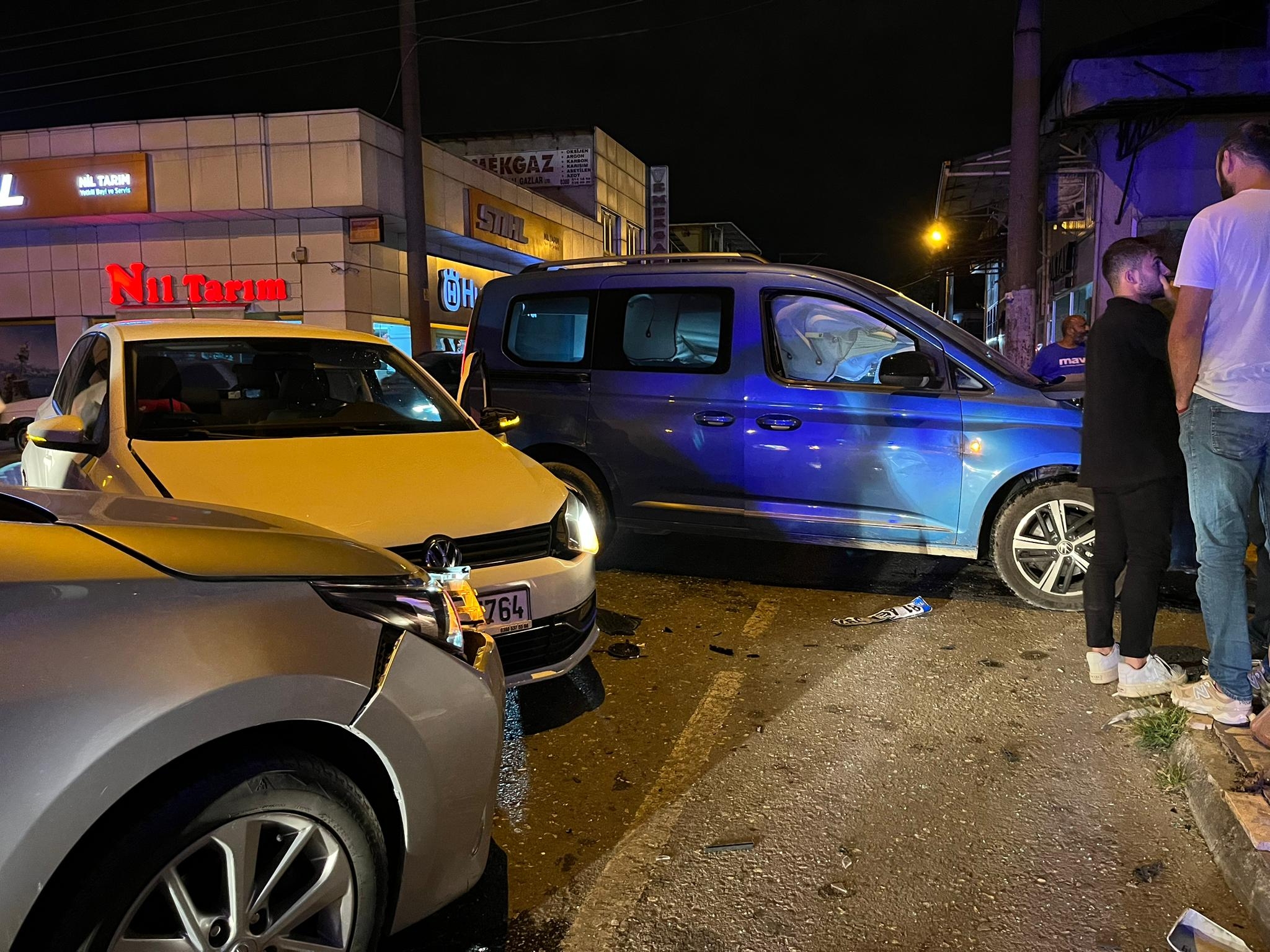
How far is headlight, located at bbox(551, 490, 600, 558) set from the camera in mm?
3771

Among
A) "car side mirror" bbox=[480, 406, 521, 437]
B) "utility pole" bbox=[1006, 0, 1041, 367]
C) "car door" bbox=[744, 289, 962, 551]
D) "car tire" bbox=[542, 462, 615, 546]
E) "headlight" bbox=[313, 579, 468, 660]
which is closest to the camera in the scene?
"headlight" bbox=[313, 579, 468, 660]

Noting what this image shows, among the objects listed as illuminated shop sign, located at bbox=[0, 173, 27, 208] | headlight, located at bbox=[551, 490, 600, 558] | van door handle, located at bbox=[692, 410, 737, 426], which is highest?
illuminated shop sign, located at bbox=[0, 173, 27, 208]

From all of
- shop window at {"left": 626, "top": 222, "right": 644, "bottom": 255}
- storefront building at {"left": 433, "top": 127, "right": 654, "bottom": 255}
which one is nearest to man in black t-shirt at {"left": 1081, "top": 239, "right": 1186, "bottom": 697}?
storefront building at {"left": 433, "top": 127, "right": 654, "bottom": 255}

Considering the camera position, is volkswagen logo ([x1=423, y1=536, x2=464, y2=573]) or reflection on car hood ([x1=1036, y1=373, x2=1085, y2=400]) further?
reflection on car hood ([x1=1036, y1=373, x2=1085, y2=400])

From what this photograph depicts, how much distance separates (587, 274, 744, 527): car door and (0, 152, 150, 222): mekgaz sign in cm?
1836

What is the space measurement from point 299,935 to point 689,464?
414cm

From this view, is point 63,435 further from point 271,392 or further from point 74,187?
point 74,187

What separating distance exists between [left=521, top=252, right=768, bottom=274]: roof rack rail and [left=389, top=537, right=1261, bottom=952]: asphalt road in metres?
2.33

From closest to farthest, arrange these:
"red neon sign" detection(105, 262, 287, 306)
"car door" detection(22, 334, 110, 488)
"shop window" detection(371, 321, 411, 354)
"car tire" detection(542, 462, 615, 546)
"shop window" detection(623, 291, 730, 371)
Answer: "car door" detection(22, 334, 110, 488) → "shop window" detection(623, 291, 730, 371) → "car tire" detection(542, 462, 615, 546) → "red neon sign" detection(105, 262, 287, 306) → "shop window" detection(371, 321, 411, 354)

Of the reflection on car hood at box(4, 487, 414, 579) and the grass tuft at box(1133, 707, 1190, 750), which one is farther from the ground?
the reflection on car hood at box(4, 487, 414, 579)

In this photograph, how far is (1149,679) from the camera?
3.77 meters

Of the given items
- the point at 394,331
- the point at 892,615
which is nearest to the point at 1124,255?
the point at 892,615

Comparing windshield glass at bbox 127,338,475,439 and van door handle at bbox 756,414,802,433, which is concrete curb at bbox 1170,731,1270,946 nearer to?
van door handle at bbox 756,414,802,433

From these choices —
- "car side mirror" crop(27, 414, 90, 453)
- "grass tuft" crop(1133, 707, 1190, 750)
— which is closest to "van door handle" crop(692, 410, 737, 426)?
"grass tuft" crop(1133, 707, 1190, 750)
